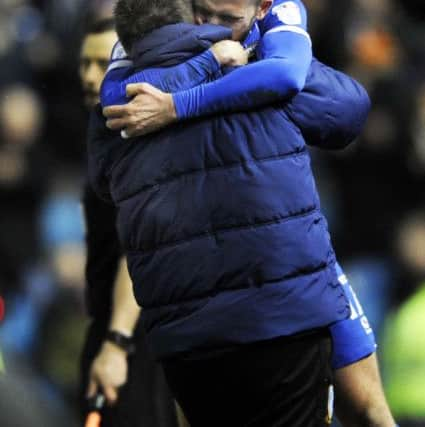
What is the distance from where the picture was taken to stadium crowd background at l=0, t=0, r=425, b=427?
783 centimetres

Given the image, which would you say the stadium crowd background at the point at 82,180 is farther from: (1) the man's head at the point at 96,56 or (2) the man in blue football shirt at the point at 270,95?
(2) the man in blue football shirt at the point at 270,95

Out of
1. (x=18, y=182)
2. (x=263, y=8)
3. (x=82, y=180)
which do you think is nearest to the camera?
(x=263, y=8)

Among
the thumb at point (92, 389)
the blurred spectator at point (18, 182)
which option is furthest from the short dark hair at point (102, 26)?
the blurred spectator at point (18, 182)

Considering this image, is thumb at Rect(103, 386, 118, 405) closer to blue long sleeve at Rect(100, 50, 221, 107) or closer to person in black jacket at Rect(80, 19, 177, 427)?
person in black jacket at Rect(80, 19, 177, 427)

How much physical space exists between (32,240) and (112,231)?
3342mm

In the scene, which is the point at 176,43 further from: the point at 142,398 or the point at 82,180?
the point at 82,180

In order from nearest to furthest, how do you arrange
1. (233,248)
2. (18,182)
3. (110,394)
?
(233,248), (110,394), (18,182)

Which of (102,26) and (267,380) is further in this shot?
(102,26)

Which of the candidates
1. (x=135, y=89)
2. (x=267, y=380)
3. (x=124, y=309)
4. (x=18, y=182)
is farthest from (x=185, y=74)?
(x=18, y=182)

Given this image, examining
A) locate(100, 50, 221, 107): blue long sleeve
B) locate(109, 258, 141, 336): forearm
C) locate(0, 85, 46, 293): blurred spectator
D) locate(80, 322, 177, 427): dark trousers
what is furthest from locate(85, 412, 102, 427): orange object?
locate(0, 85, 46, 293): blurred spectator

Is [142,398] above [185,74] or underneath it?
underneath

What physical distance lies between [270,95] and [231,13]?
0.29 m

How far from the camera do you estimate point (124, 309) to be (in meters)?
5.26

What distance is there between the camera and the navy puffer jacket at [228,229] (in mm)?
3898
